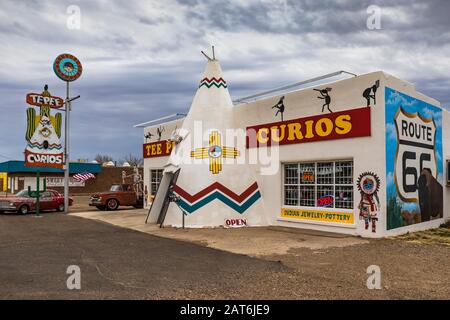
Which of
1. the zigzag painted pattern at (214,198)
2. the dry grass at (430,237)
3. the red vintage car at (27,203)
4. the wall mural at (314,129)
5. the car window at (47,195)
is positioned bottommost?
the dry grass at (430,237)

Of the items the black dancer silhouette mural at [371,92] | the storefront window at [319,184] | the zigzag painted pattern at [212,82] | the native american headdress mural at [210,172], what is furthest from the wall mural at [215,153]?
the black dancer silhouette mural at [371,92]

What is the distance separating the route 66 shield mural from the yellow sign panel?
49.7 inches

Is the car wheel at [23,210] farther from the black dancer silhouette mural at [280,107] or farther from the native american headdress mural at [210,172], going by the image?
the black dancer silhouette mural at [280,107]

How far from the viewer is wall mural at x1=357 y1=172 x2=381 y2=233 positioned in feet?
39.7

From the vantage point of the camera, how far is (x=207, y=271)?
771 centimetres

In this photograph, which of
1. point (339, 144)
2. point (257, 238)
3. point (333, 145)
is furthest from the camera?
point (333, 145)

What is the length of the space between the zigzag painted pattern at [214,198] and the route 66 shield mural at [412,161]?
17.2ft

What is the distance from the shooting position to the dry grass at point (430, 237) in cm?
1164

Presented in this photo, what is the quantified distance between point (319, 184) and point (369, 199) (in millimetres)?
1914

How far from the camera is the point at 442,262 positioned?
28.5ft

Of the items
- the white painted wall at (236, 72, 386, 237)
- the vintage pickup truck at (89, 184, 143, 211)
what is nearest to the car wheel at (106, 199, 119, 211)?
the vintage pickup truck at (89, 184, 143, 211)

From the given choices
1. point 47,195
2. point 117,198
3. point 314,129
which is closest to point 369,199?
point 314,129

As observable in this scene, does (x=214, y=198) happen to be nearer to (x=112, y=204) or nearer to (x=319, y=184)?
(x=319, y=184)

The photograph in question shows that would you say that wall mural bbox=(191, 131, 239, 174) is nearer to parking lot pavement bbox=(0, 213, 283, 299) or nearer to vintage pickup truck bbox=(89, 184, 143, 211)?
parking lot pavement bbox=(0, 213, 283, 299)
